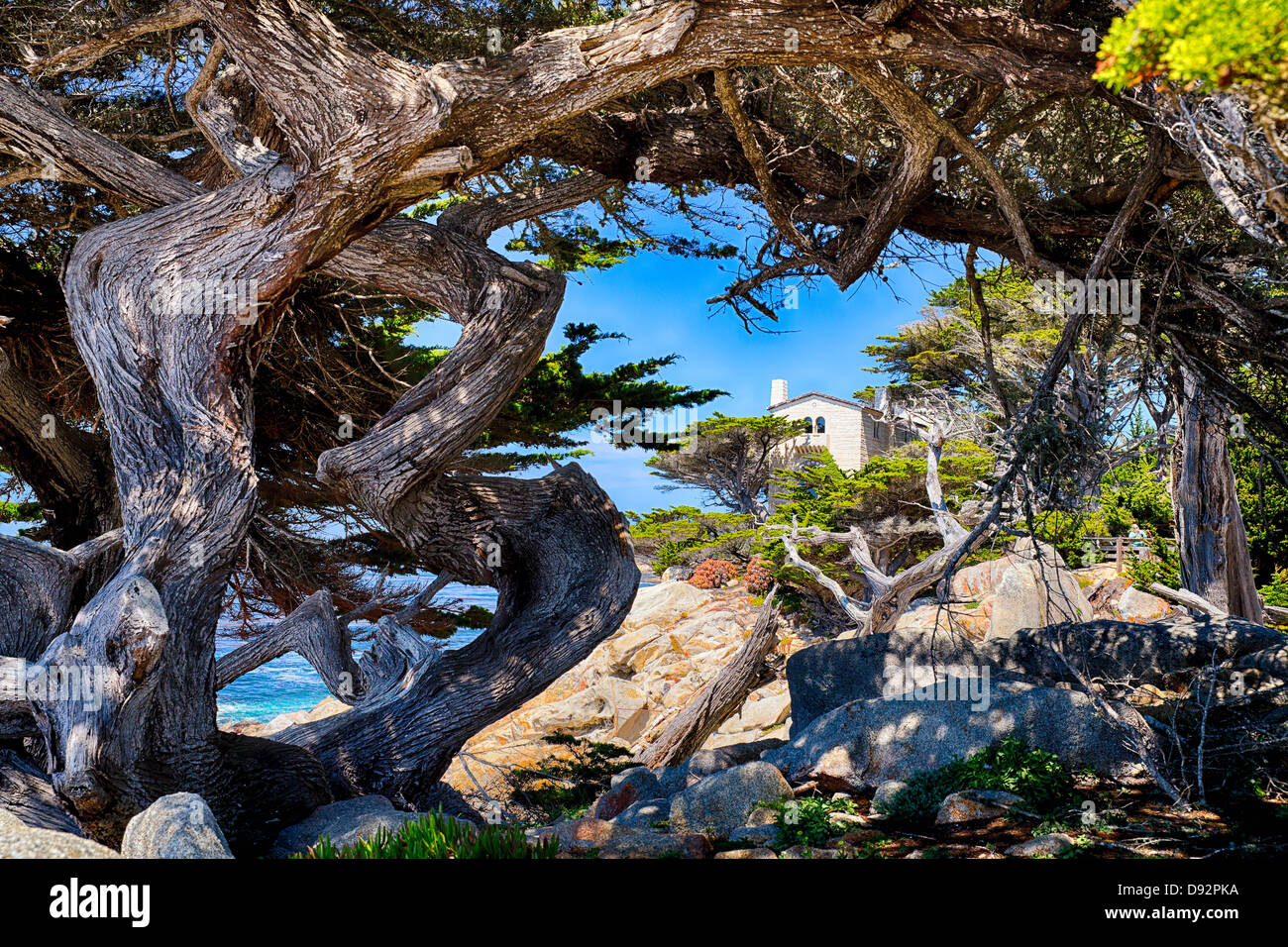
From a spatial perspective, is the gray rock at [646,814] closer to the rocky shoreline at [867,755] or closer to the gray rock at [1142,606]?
the rocky shoreline at [867,755]

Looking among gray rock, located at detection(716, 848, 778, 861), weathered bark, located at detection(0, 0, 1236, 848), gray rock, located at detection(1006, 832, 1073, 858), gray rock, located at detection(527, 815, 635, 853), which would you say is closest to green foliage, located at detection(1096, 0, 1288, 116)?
weathered bark, located at detection(0, 0, 1236, 848)

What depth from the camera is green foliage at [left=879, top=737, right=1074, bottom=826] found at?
4.57 metres

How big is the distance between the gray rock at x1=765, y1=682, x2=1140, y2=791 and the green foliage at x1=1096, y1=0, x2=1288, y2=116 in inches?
154

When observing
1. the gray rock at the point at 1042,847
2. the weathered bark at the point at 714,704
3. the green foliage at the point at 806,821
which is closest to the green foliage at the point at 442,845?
the green foliage at the point at 806,821

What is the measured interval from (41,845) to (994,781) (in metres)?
4.48

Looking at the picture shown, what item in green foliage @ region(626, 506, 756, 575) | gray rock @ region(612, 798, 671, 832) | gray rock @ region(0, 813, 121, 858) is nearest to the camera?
gray rock @ region(0, 813, 121, 858)

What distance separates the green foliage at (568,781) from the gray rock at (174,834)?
4.47 meters

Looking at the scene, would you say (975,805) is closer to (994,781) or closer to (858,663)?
(994,781)

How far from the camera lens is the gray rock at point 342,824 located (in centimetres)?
412

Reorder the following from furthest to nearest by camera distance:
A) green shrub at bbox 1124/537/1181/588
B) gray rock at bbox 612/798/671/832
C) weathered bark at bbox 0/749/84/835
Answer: green shrub at bbox 1124/537/1181/588 < gray rock at bbox 612/798/671/832 < weathered bark at bbox 0/749/84/835

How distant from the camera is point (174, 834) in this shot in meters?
3.21

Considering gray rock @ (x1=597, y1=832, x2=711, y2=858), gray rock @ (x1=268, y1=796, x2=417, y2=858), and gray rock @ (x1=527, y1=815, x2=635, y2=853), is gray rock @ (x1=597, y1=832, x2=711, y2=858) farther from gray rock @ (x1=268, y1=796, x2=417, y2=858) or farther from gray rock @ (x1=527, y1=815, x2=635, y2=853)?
gray rock @ (x1=268, y1=796, x2=417, y2=858)
